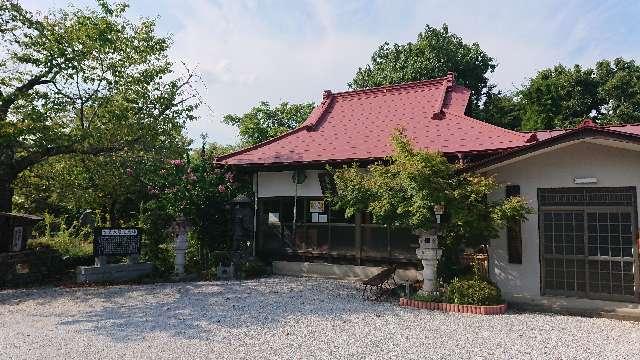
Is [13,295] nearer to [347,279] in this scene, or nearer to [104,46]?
[104,46]

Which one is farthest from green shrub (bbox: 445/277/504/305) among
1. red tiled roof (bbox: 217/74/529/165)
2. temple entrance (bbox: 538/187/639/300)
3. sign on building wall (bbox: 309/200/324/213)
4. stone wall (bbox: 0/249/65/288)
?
stone wall (bbox: 0/249/65/288)

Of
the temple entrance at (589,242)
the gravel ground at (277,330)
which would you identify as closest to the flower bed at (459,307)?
the gravel ground at (277,330)

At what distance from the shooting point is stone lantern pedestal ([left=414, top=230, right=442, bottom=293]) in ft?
32.9

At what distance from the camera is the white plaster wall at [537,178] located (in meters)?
9.29

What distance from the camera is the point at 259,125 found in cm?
3541

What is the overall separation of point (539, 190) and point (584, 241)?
4.54 ft

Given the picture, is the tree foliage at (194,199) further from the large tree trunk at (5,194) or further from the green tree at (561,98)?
the green tree at (561,98)

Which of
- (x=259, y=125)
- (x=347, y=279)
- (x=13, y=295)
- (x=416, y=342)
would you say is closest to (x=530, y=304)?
(x=416, y=342)

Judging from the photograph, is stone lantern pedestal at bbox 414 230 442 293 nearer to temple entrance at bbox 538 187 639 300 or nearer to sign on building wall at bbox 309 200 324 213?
temple entrance at bbox 538 187 639 300

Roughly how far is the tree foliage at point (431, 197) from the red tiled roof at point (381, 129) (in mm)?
2263

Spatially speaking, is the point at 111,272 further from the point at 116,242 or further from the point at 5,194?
the point at 5,194

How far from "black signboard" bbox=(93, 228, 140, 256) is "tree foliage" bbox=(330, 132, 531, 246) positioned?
718 centimetres

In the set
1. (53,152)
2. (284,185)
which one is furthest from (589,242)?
(53,152)

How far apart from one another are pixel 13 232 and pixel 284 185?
816cm
